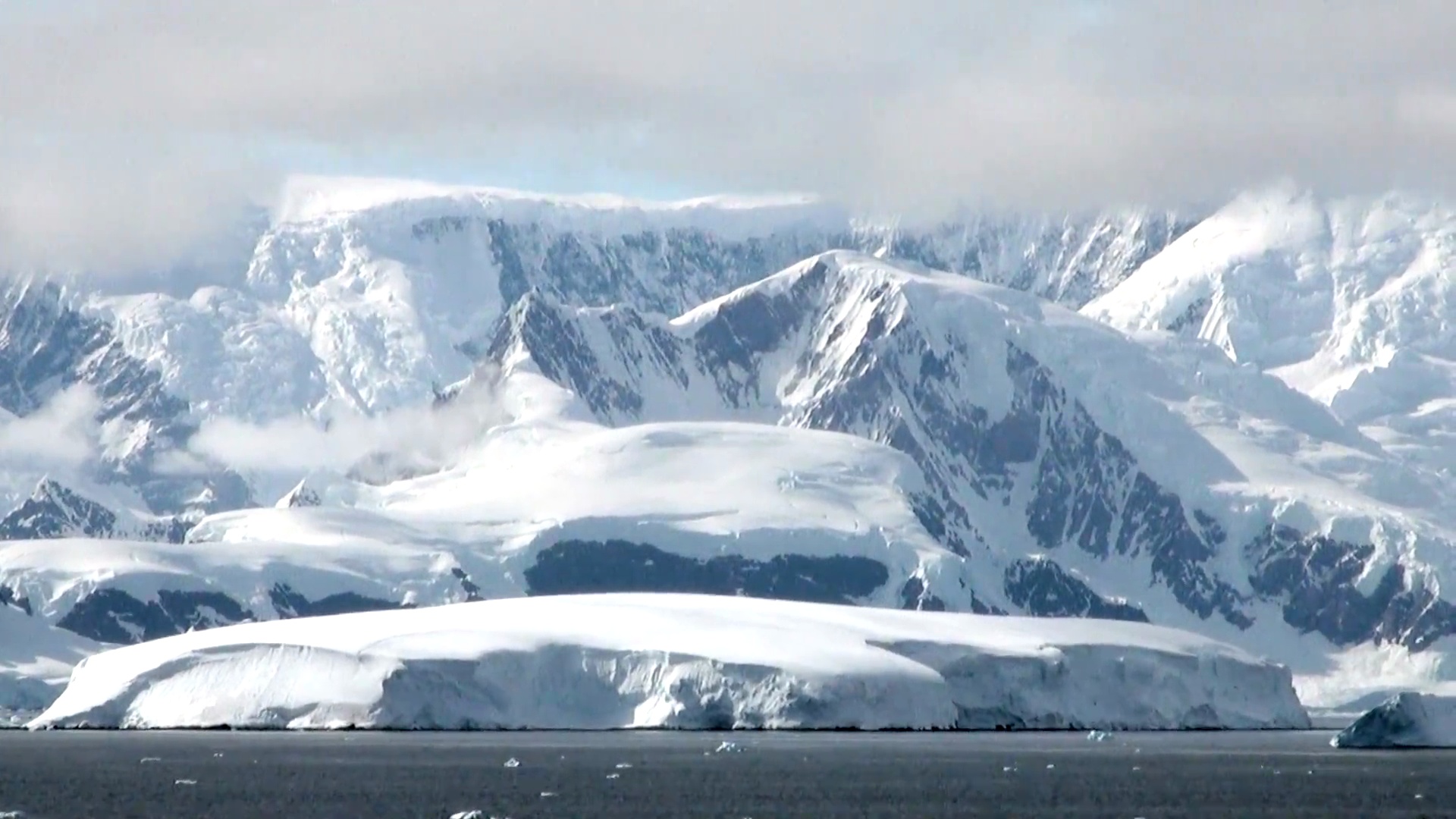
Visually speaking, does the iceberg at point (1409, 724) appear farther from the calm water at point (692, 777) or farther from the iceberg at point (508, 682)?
the iceberg at point (508, 682)

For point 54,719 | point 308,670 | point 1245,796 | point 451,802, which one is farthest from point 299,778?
point 54,719

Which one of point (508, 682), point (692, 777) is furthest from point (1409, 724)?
point (692, 777)

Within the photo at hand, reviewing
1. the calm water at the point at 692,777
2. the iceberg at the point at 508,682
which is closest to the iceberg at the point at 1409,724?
the calm water at the point at 692,777

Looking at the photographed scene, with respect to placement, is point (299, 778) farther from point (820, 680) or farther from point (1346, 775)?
point (820, 680)

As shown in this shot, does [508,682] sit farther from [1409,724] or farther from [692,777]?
[692,777]

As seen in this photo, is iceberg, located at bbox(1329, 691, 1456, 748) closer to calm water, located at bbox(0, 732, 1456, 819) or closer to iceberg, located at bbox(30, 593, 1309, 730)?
calm water, located at bbox(0, 732, 1456, 819)
